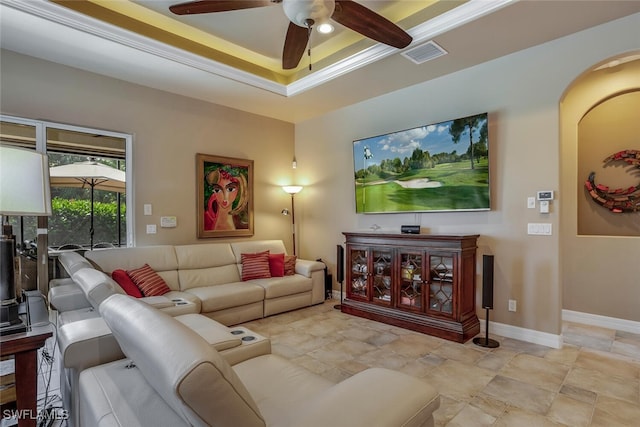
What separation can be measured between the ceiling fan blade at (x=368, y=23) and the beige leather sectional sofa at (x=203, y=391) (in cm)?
219

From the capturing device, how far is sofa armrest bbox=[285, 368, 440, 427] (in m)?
1.07

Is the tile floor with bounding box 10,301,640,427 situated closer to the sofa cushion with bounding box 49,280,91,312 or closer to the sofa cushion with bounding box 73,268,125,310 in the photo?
the sofa cushion with bounding box 49,280,91,312

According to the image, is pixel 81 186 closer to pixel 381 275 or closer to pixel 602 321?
pixel 381 275

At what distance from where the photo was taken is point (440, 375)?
2670 millimetres

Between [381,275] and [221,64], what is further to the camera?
[381,275]

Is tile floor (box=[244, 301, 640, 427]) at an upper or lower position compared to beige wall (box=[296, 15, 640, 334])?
lower

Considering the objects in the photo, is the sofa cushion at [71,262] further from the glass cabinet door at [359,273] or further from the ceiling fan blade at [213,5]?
the glass cabinet door at [359,273]

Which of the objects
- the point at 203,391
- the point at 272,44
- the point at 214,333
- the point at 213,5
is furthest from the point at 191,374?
the point at 272,44

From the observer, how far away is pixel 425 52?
3322 millimetres

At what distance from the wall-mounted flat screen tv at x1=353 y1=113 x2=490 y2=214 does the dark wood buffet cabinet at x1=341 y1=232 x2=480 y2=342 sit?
528mm

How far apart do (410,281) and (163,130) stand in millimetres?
3680

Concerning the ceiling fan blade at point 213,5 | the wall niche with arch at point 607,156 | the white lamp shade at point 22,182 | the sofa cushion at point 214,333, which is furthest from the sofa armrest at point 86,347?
the wall niche with arch at point 607,156

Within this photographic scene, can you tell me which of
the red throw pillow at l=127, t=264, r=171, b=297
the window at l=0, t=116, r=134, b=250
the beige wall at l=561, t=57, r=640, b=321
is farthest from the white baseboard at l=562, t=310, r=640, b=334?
the window at l=0, t=116, r=134, b=250

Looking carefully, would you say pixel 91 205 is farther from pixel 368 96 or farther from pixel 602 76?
pixel 602 76
